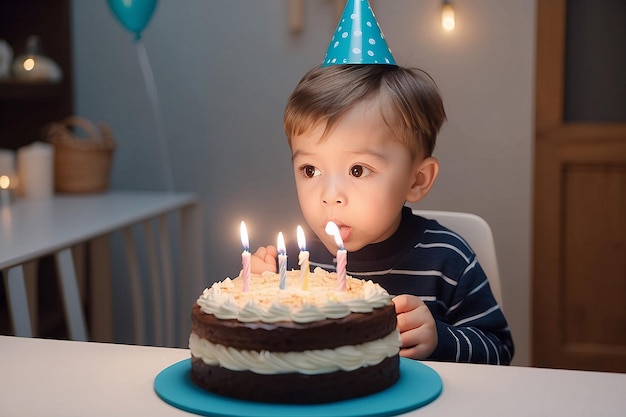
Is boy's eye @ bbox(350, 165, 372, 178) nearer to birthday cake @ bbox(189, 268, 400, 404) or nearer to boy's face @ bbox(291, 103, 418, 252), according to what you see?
boy's face @ bbox(291, 103, 418, 252)

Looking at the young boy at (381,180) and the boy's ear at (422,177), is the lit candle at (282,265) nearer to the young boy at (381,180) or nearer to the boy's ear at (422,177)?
the young boy at (381,180)

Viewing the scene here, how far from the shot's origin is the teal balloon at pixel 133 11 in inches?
114

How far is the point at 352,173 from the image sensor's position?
4.48 ft

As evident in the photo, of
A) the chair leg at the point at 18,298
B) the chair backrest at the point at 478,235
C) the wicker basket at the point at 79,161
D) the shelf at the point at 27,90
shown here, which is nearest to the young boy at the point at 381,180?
the chair backrest at the point at 478,235

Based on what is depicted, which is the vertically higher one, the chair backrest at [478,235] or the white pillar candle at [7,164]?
the white pillar candle at [7,164]

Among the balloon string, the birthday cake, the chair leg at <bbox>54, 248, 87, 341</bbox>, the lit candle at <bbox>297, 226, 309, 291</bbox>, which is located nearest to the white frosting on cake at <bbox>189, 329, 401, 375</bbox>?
the birthday cake

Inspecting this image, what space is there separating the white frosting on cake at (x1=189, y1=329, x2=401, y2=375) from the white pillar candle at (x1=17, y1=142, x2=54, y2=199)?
2085 millimetres

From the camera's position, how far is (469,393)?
0.95 metres

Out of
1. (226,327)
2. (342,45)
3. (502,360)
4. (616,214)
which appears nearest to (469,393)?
(226,327)

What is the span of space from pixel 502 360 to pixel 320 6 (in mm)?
2116

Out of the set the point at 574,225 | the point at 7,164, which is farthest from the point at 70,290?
the point at 574,225

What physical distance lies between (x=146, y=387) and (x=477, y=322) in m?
0.64

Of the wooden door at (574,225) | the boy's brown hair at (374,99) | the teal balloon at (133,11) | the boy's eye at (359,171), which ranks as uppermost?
the teal balloon at (133,11)

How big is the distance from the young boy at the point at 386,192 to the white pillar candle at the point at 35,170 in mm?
1589
